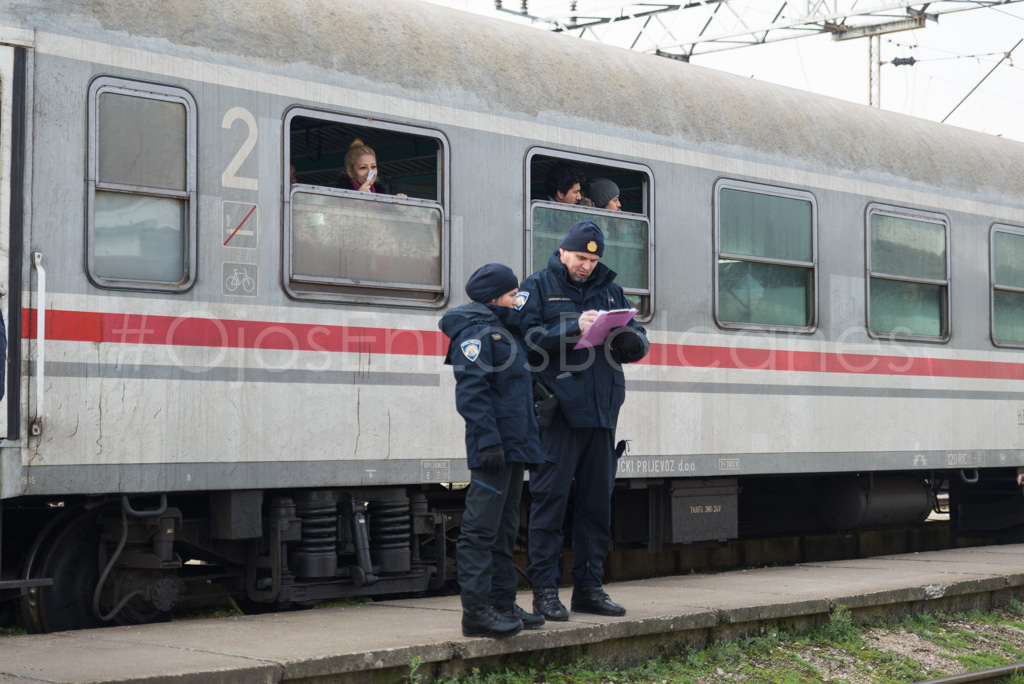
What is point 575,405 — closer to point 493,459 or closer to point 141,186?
point 493,459

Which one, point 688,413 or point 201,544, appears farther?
point 688,413

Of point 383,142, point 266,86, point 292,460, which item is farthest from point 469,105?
point 292,460

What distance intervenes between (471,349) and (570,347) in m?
0.73

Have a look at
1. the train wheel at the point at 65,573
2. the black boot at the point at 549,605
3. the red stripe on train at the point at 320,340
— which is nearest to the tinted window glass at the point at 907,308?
the red stripe on train at the point at 320,340

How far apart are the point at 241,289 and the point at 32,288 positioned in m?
1.08

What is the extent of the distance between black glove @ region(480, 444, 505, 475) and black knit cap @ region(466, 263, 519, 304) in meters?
0.71

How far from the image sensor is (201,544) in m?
6.82

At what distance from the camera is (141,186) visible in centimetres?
634

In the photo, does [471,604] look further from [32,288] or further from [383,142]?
[383,142]

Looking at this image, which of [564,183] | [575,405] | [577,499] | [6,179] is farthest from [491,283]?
[564,183]

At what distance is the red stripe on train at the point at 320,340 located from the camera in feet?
20.1

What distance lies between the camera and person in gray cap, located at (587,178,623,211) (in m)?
8.34

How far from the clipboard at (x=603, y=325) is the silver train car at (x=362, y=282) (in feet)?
5.11

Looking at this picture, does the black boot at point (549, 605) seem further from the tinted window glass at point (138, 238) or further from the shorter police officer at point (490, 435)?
the tinted window glass at point (138, 238)
